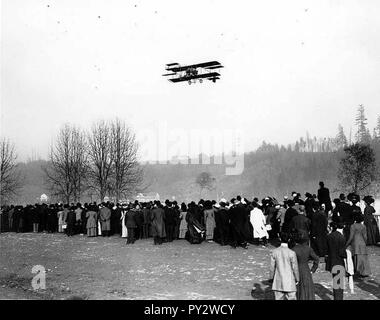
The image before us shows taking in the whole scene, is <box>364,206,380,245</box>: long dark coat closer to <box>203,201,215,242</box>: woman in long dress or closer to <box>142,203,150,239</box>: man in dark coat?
<box>203,201,215,242</box>: woman in long dress

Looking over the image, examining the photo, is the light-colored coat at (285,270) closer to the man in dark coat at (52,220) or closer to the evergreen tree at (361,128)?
the man in dark coat at (52,220)

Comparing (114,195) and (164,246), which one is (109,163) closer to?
(114,195)

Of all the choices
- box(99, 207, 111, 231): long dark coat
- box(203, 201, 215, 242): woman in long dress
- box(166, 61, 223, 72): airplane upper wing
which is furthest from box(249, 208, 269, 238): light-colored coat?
box(166, 61, 223, 72): airplane upper wing

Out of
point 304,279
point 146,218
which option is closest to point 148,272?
point 304,279

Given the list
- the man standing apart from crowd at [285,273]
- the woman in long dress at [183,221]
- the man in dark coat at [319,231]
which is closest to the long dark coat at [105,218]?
the woman in long dress at [183,221]

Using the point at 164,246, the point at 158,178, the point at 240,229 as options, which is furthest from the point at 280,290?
the point at 158,178
